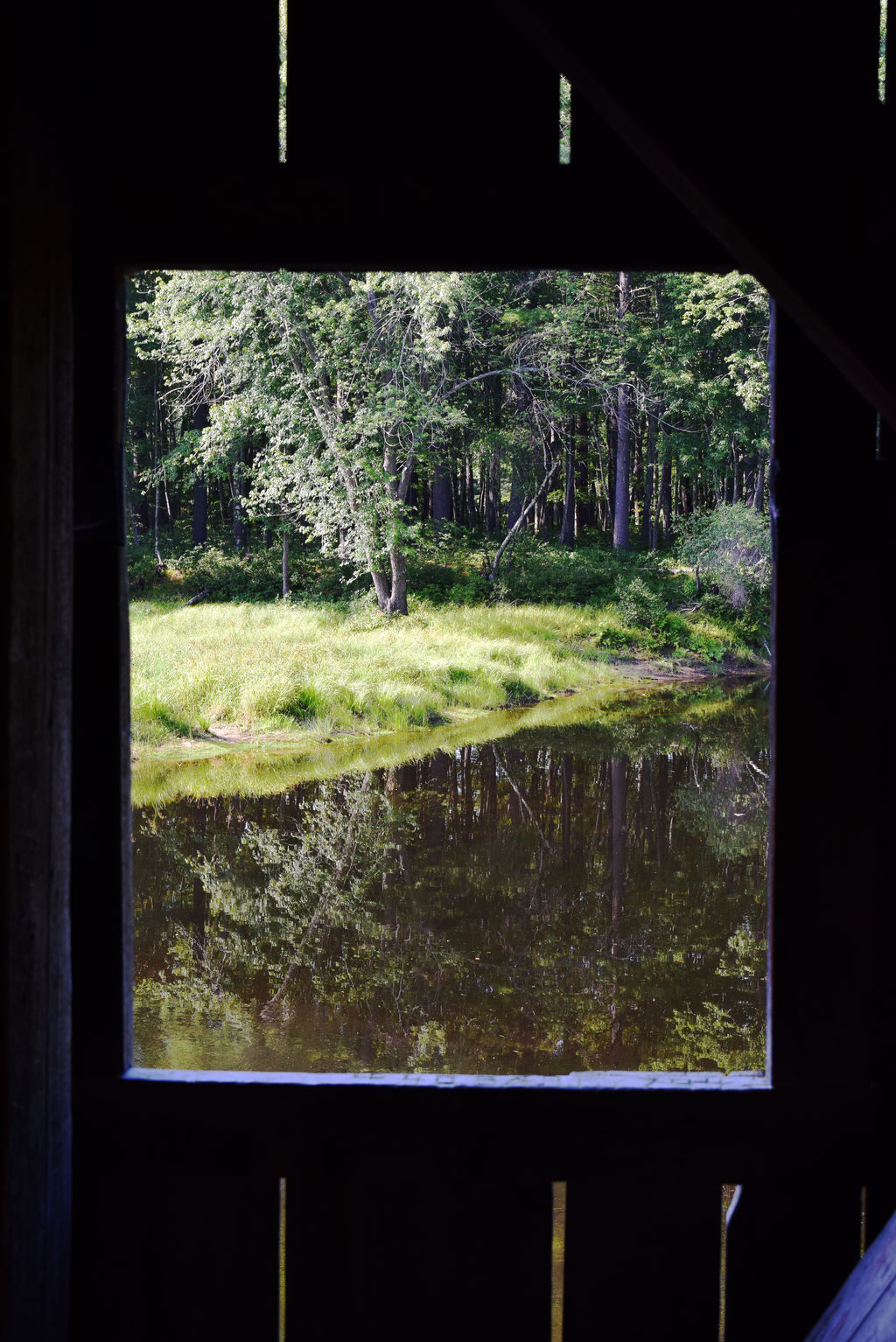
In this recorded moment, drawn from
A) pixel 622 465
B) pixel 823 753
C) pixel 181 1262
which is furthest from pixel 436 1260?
pixel 622 465

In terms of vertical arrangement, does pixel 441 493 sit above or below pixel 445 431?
below

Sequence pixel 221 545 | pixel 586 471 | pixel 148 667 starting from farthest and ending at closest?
pixel 586 471
pixel 221 545
pixel 148 667

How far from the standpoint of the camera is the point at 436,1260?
1479 mm

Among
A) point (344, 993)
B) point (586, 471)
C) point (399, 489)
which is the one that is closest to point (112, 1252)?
point (344, 993)

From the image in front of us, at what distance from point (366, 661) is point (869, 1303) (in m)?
14.9

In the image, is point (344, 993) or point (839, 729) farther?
point (344, 993)

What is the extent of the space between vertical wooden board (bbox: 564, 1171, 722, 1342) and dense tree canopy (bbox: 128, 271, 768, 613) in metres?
11.6

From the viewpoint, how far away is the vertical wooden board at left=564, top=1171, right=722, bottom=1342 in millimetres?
1468

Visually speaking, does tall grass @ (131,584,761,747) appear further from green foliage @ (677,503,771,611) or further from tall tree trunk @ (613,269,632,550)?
tall tree trunk @ (613,269,632,550)

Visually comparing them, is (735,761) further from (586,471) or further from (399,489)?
(586,471)

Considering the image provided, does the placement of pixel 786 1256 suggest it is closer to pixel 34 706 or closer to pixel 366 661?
pixel 34 706

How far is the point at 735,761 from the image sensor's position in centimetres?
1243

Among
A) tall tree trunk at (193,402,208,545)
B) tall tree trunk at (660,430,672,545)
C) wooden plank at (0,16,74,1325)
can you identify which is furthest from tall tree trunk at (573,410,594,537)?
wooden plank at (0,16,74,1325)
